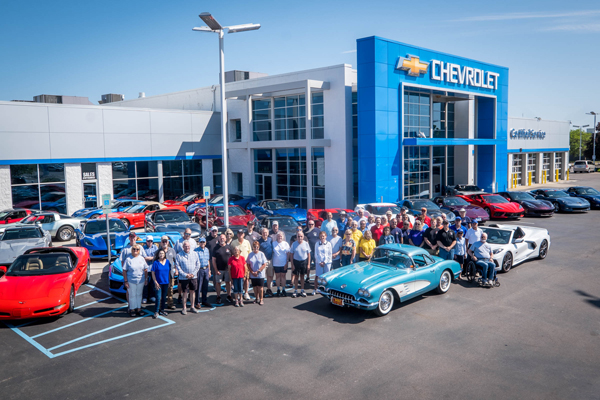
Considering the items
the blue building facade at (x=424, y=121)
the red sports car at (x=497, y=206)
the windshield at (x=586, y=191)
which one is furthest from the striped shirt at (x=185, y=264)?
the windshield at (x=586, y=191)

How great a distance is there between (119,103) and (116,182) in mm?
20719

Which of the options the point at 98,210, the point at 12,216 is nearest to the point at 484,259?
the point at 98,210

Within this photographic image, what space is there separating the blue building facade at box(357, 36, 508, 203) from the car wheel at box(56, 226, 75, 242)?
578 inches

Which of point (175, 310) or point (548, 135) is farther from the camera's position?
point (548, 135)

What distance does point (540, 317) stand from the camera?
9773 mm

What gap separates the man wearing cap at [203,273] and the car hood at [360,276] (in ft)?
8.93

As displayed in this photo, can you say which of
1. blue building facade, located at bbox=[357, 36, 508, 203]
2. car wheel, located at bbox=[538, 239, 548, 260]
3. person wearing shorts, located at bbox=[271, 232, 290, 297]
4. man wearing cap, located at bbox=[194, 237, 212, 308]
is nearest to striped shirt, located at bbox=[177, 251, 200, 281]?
man wearing cap, located at bbox=[194, 237, 212, 308]

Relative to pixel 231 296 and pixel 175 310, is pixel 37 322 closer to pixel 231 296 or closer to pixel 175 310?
pixel 175 310

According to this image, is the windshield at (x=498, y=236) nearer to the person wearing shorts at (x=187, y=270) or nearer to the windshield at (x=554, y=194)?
the person wearing shorts at (x=187, y=270)

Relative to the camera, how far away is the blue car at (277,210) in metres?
21.8

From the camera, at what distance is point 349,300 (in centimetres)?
993

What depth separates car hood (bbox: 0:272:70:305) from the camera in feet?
32.6

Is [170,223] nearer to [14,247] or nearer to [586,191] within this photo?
[14,247]

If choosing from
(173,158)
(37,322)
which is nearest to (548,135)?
(173,158)
